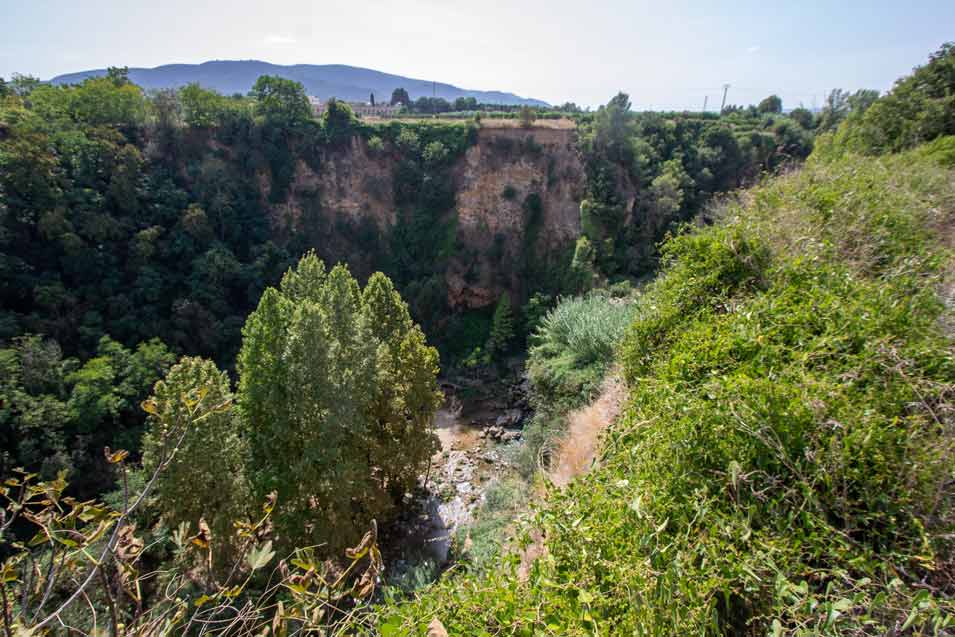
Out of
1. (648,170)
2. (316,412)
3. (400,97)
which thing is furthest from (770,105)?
(316,412)

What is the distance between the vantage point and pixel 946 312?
12.7 feet

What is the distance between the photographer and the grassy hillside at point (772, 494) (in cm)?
232

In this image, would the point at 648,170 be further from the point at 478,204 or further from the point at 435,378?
the point at 435,378

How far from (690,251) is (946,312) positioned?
257 centimetres

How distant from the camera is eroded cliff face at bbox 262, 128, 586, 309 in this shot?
29.8 meters

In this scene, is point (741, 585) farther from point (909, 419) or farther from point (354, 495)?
point (354, 495)

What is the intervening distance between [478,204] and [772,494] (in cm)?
2964

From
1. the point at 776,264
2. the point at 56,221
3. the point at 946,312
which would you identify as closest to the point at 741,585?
the point at 946,312

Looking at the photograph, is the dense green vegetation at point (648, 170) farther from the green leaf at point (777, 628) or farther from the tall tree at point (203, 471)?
the green leaf at point (777, 628)

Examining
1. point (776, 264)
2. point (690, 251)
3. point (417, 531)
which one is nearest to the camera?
point (776, 264)

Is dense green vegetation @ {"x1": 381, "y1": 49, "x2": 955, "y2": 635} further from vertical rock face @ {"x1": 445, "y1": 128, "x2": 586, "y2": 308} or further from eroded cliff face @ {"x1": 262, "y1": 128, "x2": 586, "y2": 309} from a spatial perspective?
eroded cliff face @ {"x1": 262, "y1": 128, "x2": 586, "y2": 309}

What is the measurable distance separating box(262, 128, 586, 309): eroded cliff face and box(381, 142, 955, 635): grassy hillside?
25942 mm

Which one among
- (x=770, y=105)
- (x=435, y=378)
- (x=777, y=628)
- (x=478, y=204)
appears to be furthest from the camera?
(x=770, y=105)

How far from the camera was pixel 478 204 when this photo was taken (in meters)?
30.8
